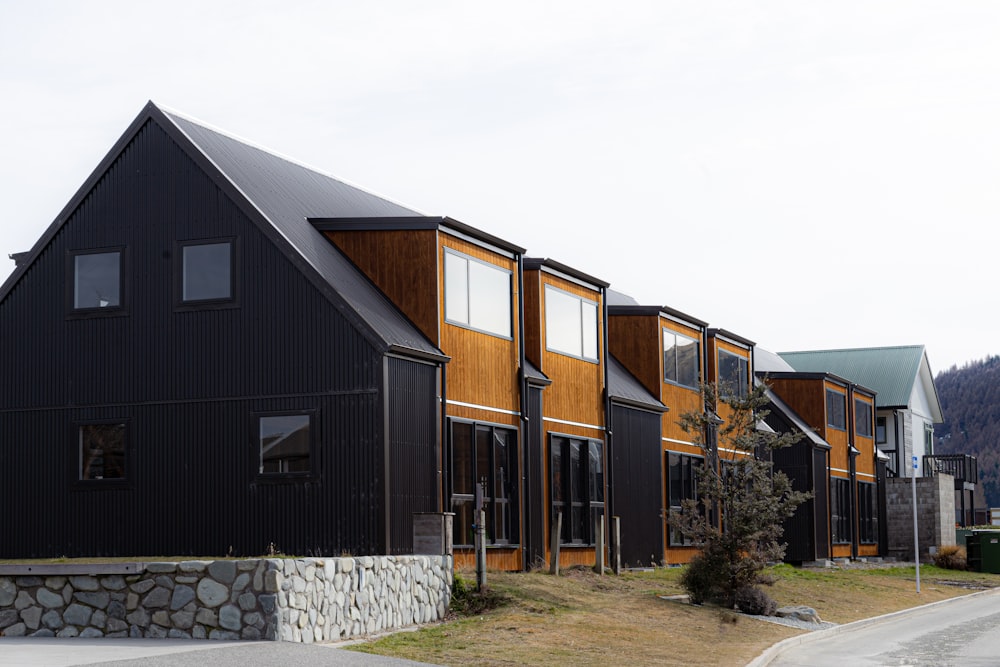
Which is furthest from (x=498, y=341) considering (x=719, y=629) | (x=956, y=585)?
(x=956, y=585)

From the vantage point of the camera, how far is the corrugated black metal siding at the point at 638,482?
32344mm

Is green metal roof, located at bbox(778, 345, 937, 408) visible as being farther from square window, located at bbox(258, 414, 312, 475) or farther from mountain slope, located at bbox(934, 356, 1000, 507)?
mountain slope, located at bbox(934, 356, 1000, 507)

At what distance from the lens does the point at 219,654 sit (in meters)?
15.3

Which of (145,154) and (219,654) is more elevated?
(145,154)

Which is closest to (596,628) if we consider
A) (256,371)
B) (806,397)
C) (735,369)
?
(256,371)

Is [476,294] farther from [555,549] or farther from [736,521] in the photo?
[736,521]

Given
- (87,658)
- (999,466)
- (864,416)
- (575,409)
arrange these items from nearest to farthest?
(87,658)
(575,409)
(864,416)
(999,466)

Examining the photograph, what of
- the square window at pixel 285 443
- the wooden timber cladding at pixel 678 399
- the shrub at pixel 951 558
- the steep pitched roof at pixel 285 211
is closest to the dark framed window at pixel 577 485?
the wooden timber cladding at pixel 678 399

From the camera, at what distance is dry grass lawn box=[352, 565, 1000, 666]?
17.7m

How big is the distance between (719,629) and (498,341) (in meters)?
7.03

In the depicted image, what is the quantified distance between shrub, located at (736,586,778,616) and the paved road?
36.1ft

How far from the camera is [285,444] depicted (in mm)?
22781

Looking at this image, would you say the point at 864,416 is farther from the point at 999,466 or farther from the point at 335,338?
the point at 999,466

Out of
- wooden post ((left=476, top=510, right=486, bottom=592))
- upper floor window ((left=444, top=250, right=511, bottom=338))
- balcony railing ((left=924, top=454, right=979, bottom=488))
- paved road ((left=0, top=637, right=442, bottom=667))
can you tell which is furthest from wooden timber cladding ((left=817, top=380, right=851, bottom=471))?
paved road ((left=0, top=637, right=442, bottom=667))
